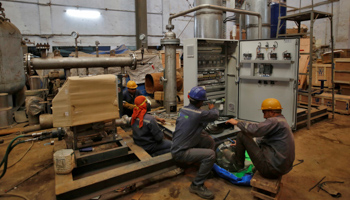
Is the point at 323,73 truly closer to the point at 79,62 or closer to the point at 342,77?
the point at 342,77

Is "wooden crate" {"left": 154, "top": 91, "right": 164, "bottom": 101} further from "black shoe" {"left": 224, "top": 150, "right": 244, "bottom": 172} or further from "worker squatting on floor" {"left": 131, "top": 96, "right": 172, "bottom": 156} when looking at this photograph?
"black shoe" {"left": 224, "top": 150, "right": 244, "bottom": 172}

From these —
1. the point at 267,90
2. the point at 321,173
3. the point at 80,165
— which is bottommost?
the point at 321,173

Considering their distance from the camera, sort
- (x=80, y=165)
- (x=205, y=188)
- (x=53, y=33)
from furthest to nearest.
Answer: (x=53, y=33) < (x=80, y=165) < (x=205, y=188)

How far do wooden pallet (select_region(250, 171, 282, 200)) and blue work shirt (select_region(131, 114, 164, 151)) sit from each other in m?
1.61

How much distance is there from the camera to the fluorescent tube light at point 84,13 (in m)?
10.9

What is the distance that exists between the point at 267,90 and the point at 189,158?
3.10 metres

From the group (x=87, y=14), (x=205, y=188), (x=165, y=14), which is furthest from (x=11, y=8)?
(x=205, y=188)

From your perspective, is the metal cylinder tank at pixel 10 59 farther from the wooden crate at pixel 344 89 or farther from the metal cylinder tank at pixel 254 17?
the wooden crate at pixel 344 89

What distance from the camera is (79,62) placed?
4758mm

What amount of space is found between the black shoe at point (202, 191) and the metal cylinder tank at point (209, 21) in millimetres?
3912

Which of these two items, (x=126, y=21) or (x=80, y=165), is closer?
(x=80, y=165)

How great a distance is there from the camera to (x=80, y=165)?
135 inches

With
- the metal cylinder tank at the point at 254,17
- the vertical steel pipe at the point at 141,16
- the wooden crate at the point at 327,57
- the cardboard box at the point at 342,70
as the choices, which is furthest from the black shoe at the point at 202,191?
the vertical steel pipe at the point at 141,16

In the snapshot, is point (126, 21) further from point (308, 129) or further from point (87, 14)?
point (308, 129)
